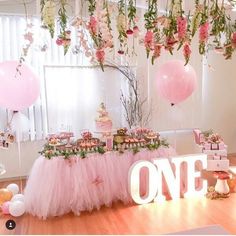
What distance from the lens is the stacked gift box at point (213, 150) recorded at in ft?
12.9

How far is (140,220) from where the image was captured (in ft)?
10.3

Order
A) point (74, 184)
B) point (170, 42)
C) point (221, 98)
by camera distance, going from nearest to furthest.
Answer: point (170, 42) < point (74, 184) < point (221, 98)

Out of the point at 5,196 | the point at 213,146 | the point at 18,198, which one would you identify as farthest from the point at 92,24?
the point at 213,146

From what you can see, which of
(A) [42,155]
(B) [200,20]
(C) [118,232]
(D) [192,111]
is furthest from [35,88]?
(D) [192,111]

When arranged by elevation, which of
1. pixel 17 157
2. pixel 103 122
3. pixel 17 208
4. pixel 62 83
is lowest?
pixel 17 208

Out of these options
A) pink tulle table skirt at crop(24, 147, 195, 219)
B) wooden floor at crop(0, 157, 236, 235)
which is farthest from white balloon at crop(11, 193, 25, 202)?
wooden floor at crop(0, 157, 236, 235)

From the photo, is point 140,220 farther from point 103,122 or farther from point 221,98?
point 221,98

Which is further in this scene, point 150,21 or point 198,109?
point 198,109

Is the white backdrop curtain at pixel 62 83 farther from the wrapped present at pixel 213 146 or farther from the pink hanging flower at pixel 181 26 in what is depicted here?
the pink hanging flower at pixel 181 26

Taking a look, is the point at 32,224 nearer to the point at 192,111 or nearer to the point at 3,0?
the point at 3,0

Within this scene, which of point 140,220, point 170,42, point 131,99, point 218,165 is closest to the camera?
point 170,42

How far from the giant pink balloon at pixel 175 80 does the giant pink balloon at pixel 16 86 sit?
1.53 meters

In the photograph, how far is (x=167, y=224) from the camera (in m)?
3.03

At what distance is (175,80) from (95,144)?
123 cm
